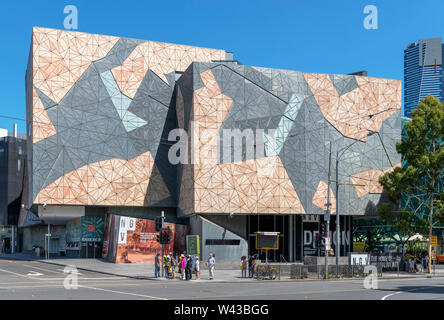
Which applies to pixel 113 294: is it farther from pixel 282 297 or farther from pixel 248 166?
pixel 248 166

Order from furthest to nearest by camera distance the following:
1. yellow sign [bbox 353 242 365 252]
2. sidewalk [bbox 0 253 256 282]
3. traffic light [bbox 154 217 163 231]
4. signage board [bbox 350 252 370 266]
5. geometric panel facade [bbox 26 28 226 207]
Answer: yellow sign [bbox 353 242 365 252]
geometric panel facade [bbox 26 28 226 207]
signage board [bbox 350 252 370 266]
sidewalk [bbox 0 253 256 282]
traffic light [bbox 154 217 163 231]

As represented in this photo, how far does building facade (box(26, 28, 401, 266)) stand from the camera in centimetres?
5609

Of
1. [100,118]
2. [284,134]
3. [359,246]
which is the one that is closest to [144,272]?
[284,134]

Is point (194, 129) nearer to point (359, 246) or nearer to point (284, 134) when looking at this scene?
point (284, 134)

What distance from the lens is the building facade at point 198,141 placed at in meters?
56.1

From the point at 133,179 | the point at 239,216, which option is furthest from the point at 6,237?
the point at 239,216

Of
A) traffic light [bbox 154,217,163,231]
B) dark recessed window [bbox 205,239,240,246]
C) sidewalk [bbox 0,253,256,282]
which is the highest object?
traffic light [bbox 154,217,163,231]

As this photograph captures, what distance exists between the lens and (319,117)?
5981cm

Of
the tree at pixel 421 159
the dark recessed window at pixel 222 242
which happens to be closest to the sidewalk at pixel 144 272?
the dark recessed window at pixel 222 242

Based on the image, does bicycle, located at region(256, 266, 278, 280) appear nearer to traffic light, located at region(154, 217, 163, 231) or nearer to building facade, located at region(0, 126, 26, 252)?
traffic light, located at region(154, 217, 163, 231)

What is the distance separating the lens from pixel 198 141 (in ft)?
182

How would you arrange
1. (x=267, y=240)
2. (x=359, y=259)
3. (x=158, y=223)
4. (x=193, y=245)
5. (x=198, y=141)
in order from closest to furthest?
(x=158, y=223) < (x=359, y=259) < (x=193, y=245) < (x=267, y=240) < (x=198, y=141)

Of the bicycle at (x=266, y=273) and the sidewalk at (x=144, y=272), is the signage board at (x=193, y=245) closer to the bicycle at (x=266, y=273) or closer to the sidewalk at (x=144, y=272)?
the sidewalk at (x=144, y=272)

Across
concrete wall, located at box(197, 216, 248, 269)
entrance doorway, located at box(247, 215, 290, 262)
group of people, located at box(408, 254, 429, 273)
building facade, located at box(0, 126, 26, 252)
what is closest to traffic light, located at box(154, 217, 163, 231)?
concrete wall, located at box(197, 216, 248, 269)
